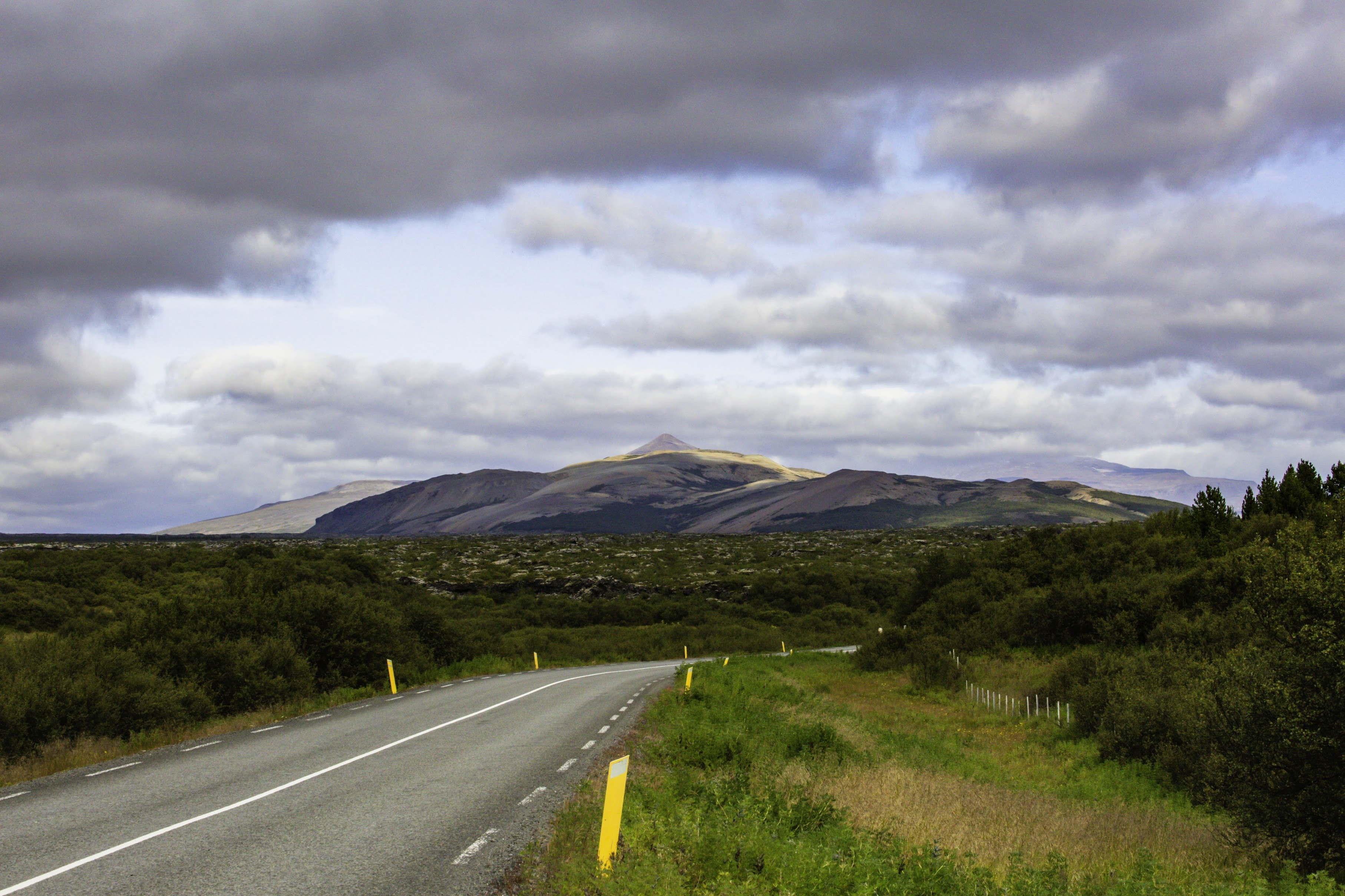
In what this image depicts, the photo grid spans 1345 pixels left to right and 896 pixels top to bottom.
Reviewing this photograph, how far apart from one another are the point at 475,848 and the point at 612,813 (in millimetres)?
2692

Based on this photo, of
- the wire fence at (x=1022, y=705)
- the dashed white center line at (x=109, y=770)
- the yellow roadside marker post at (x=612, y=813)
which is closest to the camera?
the yellow roadside marker post at (x=612, y=813)

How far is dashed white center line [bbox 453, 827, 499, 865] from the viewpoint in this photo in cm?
912

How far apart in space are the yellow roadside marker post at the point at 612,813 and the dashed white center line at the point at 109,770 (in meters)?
10.9

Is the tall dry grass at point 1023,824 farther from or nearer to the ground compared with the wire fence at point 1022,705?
farther from the ground

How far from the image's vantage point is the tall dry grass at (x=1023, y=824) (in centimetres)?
1076

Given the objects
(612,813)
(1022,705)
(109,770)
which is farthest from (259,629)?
(1022,705)

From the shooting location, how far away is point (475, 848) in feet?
31.5

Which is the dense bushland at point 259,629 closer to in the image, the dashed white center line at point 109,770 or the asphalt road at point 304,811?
the dashed white center line at point 109,770

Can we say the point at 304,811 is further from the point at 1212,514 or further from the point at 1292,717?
the point at 1212,514

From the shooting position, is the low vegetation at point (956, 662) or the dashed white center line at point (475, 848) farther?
the low vegetation at point (956, 662)

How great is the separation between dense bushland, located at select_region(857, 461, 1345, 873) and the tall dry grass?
2.71ft

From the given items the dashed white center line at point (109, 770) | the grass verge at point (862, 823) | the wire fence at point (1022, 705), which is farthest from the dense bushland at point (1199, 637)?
the dashed white center line at point (109, 770)

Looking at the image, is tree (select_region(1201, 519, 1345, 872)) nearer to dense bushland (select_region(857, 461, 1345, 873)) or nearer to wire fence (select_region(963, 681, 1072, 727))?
dense bushland (select_region(857, 461, 1345, 873))

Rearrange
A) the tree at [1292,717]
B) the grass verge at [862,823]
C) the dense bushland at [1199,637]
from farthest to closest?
the dense bushland at [1199,637] < the tree at [1292,717] < the grass verge at [862,823]
